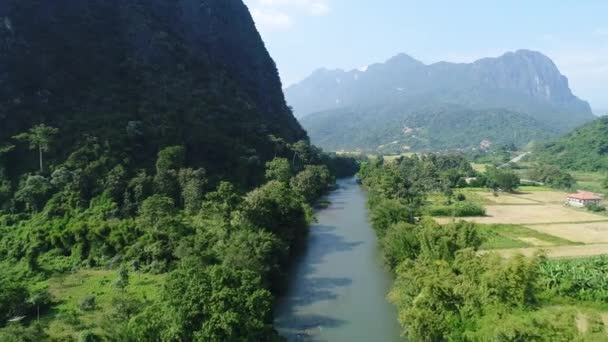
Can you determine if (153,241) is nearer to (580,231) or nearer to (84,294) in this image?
(84,294)

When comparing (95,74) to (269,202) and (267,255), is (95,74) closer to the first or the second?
(269,202)

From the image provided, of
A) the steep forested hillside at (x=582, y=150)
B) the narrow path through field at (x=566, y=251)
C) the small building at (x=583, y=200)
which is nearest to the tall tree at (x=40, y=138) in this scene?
the narrow path through field at (x=566, y=251)

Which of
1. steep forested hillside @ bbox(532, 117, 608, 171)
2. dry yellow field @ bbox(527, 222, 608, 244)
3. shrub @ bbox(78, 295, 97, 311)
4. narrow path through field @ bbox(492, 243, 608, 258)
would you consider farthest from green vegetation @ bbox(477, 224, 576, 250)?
steep forested hillside @ bbox(532, 117, 608, 171)

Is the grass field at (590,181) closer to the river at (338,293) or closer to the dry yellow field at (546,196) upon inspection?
the dry yellow field at (546,196)

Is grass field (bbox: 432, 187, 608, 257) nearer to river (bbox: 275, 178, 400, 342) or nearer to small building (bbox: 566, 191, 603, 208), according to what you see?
small building (bbox: 566, 191, 603, 208)

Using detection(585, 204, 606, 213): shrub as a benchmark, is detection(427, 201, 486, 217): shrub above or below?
above
